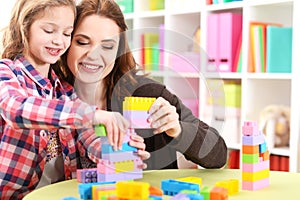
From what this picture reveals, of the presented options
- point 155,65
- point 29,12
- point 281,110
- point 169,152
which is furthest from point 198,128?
point 281,110

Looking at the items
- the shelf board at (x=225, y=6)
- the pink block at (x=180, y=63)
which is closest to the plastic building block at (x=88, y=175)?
the pink block at (x=180, y=63)

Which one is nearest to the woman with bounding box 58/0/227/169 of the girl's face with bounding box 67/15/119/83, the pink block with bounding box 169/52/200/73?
the girl's face with bounding box 67/15/119/83

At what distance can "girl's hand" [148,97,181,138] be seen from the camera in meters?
1.06

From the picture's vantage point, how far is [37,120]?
3.27 ft

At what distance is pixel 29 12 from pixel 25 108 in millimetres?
320

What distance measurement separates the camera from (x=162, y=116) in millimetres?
1094

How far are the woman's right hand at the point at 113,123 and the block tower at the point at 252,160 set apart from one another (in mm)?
284

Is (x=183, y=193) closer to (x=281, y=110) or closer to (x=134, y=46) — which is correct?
(x=134, y=46)

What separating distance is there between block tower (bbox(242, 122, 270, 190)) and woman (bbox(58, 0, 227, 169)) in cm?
16

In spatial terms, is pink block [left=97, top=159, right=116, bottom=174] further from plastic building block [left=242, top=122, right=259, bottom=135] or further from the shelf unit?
the shelf unit

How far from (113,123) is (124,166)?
149 mm

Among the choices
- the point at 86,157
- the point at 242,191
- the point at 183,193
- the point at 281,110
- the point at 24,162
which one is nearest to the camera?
the point at 183,193

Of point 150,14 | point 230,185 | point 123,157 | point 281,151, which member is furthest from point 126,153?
point 150,14

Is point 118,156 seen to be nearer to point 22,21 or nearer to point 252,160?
point 252,160
